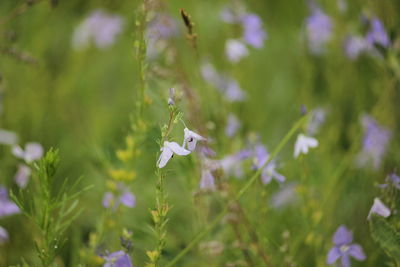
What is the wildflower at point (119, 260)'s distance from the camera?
125 centimetres

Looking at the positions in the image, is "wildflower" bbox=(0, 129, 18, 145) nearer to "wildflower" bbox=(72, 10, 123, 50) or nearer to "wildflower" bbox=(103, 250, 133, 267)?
"wildflower" bbox=(72, 10, 123, 50)

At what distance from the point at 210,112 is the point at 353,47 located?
2.62 ft

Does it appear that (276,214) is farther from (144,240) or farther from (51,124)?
(51,124)

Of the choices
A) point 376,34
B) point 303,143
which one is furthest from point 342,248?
point 376,34

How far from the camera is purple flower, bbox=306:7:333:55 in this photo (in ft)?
7.55

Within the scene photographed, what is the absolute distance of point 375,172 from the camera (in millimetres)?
2098

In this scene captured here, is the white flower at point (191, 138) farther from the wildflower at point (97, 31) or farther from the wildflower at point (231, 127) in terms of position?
the wildflower at point (97, 31)

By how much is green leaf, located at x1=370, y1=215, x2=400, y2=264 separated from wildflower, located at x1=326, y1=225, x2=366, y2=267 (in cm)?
11

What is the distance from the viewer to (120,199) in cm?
148

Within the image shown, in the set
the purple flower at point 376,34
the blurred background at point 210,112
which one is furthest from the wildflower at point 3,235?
the purple flower at point 376,34

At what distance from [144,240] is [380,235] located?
0.79 metres

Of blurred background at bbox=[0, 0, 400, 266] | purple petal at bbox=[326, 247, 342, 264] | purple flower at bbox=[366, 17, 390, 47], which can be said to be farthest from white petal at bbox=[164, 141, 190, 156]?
purple flower at bbox=[366, 17, 390, 47]

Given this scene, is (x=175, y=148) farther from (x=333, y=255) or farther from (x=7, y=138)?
(x=7, y=138)

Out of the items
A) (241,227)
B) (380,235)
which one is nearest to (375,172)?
(241,227)
